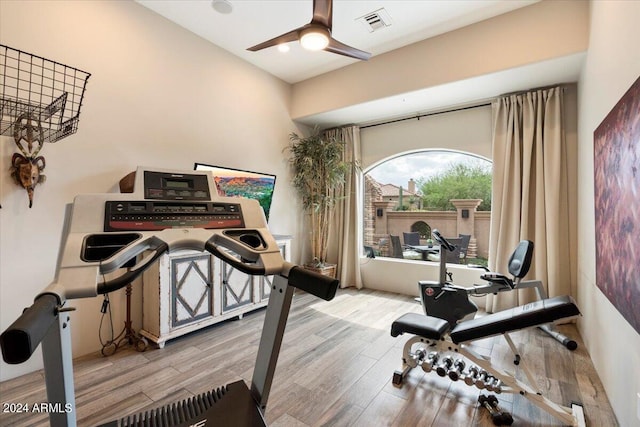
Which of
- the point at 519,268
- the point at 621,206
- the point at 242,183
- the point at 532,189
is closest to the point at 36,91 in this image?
the point at 242,183

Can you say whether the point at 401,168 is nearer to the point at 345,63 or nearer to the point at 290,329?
the point at 345,63

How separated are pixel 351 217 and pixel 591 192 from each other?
2.89 metres

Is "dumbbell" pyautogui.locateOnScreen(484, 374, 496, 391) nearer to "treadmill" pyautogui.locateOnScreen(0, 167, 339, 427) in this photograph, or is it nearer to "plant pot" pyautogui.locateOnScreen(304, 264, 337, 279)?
"treadmill" pyautogui.locateOnScreen(0, 167, 339, 427)

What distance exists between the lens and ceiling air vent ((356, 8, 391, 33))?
9.83 ft

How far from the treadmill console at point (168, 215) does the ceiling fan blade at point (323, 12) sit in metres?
1.57

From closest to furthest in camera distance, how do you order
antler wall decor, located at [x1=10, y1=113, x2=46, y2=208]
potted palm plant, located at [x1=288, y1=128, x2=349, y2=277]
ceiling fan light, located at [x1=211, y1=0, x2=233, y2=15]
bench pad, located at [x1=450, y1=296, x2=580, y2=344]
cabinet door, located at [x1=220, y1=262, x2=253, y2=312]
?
bench pad, located at [x1=450, y1=296, x2=580, y2=344] → antler wall decor, located at [x1=10, y1=113, x2=46, y2=208] → ceiling fan light, located at [x1=211, y1=0, x2=233, y2=15] → cabinet door, located at [x1=220, y1=262, x2=253, y2=312] → potted palm plant, located at [x1=288, y1=128, x2=349, y2=277]

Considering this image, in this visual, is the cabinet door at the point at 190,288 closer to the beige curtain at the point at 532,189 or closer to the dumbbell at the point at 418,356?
the dumbbell at the point at 418,356

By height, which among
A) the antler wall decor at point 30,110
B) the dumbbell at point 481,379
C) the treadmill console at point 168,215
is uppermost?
the antler wall decor at point 30,110

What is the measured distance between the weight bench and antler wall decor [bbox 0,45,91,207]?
2829mm

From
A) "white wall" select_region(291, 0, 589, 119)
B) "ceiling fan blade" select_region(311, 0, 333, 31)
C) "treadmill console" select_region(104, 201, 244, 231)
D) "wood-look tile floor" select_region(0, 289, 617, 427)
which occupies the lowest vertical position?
→ "wood-look tile floor" select_region(0, 289, 617, 427)

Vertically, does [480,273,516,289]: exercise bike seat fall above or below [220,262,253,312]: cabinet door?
above

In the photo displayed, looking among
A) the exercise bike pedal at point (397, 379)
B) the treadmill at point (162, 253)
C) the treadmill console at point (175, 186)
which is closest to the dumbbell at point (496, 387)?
the exercise bike pedal at point (397, 379)

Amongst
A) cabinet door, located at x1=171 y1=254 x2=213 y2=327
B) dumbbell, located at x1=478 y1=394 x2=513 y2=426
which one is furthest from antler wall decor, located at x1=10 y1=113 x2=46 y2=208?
dumbbell, located at x1=478 y1=394 x2=513 y2=426

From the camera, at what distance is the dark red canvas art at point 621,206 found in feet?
4.68
